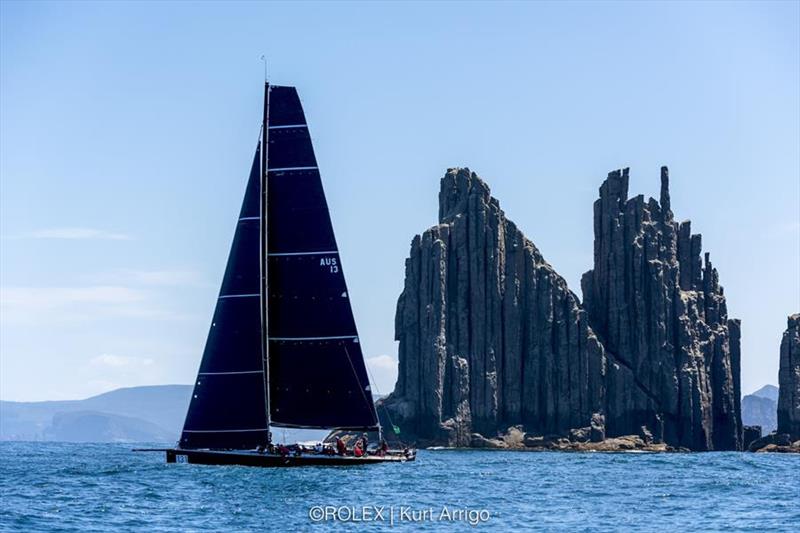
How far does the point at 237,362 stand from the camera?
62.8 m

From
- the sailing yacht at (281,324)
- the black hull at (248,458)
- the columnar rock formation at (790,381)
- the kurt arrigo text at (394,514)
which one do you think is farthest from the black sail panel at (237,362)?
the columnar rock formation at (790,381)

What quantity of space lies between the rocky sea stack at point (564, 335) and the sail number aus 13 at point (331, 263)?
68585 millimetres

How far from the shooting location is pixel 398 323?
140 m

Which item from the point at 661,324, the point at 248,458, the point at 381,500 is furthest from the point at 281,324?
the point at 661,324

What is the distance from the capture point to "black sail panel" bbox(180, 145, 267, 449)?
204 feet

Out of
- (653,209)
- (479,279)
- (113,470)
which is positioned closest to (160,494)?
(113,470)

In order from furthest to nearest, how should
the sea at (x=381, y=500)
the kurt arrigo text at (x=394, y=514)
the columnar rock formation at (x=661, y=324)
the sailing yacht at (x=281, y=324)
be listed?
the columnar rock formation at (x=661, y=324), the sailing yacht at (x=281, y=324), the kurt arrigo text at (x=394, y=514), the sea at (x=381, y=500)

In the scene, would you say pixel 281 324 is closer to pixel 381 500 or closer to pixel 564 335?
pixel 381 500

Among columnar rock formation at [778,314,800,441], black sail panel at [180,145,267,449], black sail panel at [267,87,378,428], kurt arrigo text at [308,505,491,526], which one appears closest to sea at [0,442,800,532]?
kurt arrigo text at [308,505,491,526]

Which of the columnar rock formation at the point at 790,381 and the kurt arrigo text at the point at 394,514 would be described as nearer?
the kurt arrigo text at the point at 394,514

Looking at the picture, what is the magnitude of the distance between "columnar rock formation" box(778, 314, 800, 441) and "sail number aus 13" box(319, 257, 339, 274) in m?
81.8

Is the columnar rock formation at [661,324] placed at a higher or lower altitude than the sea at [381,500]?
higher

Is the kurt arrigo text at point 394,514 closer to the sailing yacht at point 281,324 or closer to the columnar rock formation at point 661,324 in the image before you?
the sailing yacht at point 281,324

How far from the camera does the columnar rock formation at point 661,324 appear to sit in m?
138
